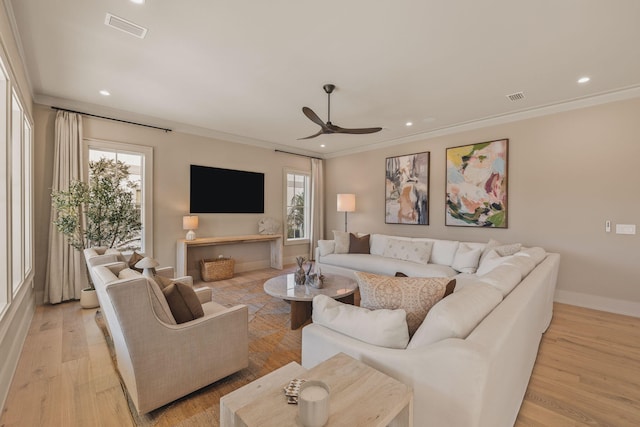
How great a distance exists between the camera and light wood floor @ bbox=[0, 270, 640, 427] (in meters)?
Result: 1.75

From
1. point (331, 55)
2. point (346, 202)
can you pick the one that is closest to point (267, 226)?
point (346, 202)

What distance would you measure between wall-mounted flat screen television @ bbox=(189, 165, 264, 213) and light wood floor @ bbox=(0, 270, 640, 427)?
252 cm

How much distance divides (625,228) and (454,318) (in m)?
3.80

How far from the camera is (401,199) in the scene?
554 cm

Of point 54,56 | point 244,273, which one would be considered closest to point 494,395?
point 54,56

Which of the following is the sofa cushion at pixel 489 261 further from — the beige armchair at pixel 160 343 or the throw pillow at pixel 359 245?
the beige armchair at pixel 160 343

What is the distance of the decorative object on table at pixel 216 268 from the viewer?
4.87m

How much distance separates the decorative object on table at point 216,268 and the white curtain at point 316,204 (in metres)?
2.22

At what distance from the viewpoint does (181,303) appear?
1.91 meters

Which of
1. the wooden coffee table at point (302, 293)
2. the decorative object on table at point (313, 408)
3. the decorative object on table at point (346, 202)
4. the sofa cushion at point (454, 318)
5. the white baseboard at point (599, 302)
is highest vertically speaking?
the decorative object on table at point (346, 202)

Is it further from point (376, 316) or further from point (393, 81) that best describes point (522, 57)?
point (376, 316)

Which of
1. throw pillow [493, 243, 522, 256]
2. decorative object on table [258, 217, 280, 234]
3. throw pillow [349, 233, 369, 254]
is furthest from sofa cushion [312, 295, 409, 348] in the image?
decorative object on table [258, 217, 280, 234]

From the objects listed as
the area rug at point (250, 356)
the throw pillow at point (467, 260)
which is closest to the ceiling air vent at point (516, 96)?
the throw pillow at point (467, 260)

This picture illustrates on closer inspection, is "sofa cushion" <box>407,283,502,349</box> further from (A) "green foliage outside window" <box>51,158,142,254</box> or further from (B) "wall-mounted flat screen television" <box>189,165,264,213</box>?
(B) "wall-mounted flat screen television" <box>189,165,264,213</box>
